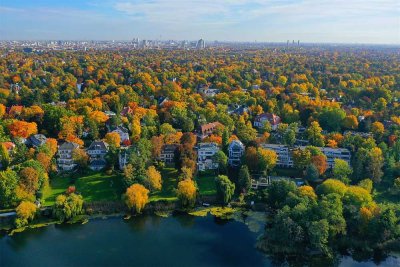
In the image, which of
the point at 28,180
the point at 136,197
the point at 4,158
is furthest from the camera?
the point at 4,158

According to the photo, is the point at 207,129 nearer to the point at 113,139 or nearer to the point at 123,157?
the point at 113,139

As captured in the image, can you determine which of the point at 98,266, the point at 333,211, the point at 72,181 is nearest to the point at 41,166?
the point at 72,181

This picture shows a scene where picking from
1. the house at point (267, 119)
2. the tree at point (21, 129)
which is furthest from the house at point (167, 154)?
the tree at point (21, 129)

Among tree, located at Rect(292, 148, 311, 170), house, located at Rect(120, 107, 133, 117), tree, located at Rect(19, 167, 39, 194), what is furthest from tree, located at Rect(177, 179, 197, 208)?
house, located at Rect(120, 107, 133, 117)

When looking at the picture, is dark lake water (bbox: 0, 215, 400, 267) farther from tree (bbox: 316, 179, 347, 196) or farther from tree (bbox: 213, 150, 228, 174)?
tree (bbox: 213, 150, 228, 174)

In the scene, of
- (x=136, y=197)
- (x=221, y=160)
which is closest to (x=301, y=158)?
(x=221, y=160)

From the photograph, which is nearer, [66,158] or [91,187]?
[91,187]

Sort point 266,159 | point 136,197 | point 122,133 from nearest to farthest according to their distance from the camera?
point 136,197
point 266,159
point 122,133

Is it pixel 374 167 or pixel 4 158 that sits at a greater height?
pixel 374 167
